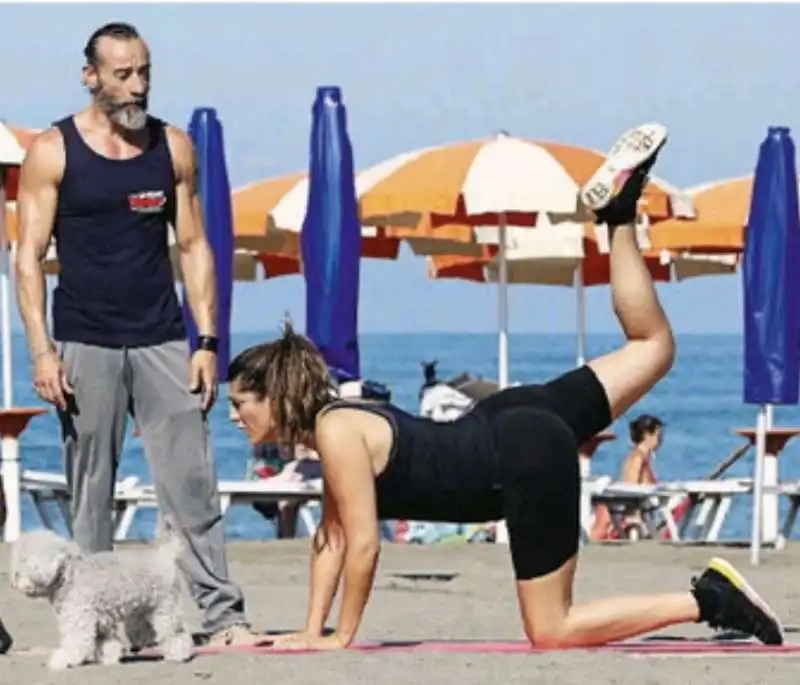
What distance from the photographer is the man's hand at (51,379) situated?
7.26 metres

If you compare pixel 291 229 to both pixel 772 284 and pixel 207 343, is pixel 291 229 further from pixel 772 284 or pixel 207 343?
pixel 207 343

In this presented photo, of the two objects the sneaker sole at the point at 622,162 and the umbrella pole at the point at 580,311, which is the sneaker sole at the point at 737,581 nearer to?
the sneaker sole at the point at 622,162

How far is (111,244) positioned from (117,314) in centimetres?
20

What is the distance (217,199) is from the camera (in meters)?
13.2

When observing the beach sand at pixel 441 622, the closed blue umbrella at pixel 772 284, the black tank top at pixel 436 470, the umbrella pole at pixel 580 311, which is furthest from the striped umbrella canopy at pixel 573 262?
the black tank top at pixel 436 470

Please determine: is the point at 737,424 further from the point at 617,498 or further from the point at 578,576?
the point at 578,576

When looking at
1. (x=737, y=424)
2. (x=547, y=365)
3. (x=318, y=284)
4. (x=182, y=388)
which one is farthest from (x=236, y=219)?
(x=547, y=365)

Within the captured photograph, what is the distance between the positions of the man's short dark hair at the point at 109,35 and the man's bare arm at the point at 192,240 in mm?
326

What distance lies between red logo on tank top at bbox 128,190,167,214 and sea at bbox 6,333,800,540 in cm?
71

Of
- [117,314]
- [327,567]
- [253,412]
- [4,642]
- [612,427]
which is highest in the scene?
[117,314]

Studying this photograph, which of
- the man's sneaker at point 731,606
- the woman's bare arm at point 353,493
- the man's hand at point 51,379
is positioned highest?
the man's hand at point 51,379

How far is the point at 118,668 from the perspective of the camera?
6848 mm

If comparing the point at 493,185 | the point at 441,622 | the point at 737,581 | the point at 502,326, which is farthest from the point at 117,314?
the point at 502,326

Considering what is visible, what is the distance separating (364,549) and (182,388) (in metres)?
0.78
